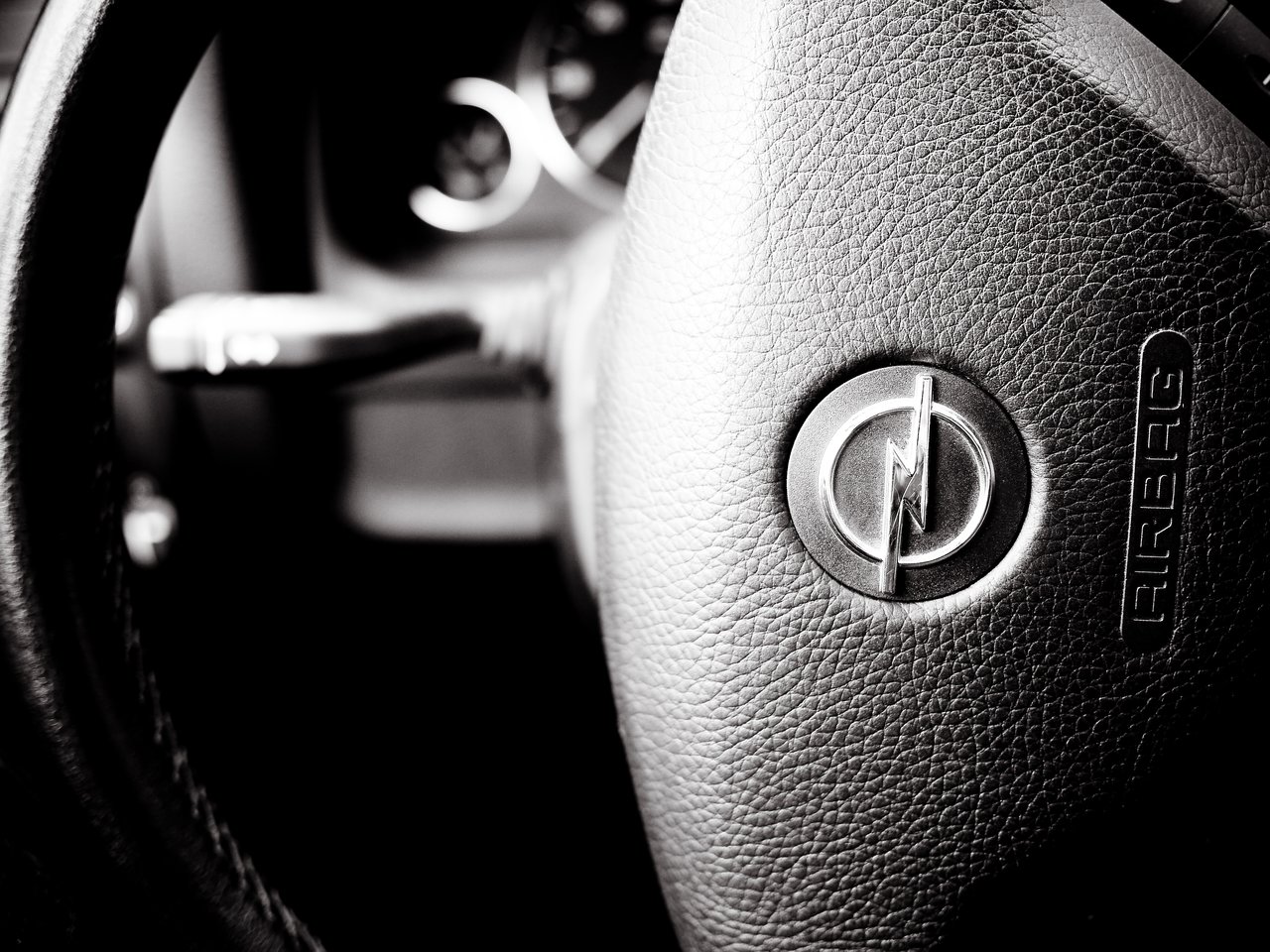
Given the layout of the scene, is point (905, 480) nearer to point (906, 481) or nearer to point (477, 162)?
point (906, 481)

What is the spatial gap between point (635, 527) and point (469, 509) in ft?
3.02

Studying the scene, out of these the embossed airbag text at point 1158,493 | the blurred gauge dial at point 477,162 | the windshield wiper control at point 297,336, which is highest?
the blurred gauge dial at point 477,162

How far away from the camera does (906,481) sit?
563mm

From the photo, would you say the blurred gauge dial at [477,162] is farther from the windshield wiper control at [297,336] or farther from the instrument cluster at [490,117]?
the windshield wiper control at [297,336]

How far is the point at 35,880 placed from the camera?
55 centimetres

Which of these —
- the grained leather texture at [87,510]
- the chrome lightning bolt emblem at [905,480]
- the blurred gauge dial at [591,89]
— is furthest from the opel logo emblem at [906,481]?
the blurred gauge dial at [591,89]

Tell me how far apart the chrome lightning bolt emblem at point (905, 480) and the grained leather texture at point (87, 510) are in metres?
0.38

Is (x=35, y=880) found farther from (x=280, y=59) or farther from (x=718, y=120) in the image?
(x=280, y=59)

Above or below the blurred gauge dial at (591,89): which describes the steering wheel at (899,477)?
below

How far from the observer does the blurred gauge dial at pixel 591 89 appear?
4.62 feet

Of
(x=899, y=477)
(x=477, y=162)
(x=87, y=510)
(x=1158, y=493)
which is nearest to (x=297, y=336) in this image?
(x=87, y=510)

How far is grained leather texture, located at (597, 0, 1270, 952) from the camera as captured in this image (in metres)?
0.56

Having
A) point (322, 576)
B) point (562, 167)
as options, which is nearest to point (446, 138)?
point (562, 167)

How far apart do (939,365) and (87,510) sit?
1.44 feet
